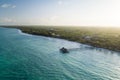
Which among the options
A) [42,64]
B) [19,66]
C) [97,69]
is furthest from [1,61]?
[97,69]

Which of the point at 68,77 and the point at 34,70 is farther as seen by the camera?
the point at 34,70

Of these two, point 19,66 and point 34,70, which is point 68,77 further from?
point 19,66

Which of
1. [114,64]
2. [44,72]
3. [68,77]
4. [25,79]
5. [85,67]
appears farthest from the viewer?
[114,64]

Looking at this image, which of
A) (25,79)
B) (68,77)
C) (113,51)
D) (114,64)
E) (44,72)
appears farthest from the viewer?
(113,51)

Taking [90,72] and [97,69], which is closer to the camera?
[90,72]

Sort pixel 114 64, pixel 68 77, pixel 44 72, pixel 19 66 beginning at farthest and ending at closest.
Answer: pixel 114 64 < pixel 19 66 < pixel 44 72 < pixel 68 77

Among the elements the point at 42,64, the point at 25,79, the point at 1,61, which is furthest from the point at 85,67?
the point at 1,61

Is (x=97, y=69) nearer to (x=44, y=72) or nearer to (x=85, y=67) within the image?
(x=85, y=67)

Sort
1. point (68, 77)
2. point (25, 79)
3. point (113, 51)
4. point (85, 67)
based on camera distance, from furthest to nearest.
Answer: point (113, 51) < point (85, 67) < point (68, 77) < point (25, 79)

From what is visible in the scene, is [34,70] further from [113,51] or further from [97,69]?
[113,51]
